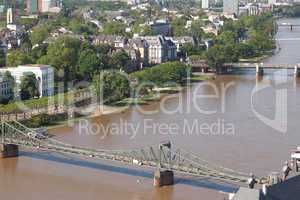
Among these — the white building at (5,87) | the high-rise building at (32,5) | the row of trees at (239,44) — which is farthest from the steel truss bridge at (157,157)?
the high-rise building at (32,5)

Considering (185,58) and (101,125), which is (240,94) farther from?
(185,58)

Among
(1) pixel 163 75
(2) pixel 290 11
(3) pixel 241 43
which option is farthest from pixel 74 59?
(2) pixel 290 11

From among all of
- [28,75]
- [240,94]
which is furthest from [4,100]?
[240,94]

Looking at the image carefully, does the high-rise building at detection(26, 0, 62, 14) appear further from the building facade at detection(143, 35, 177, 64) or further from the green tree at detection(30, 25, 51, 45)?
the building facade at detection(143, 35, 177, 64)

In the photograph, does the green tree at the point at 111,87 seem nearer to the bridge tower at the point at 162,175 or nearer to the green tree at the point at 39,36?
the bridge tower at the point at 162,175

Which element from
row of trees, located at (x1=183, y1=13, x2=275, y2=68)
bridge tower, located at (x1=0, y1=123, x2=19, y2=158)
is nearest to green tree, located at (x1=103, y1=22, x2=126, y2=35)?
row of trees, located at (x1=183, y1=13, x2=275, y2=68)

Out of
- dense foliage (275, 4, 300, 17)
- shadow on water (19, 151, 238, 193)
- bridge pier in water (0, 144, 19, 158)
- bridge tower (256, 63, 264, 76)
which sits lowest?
shadow on water (19, 151, 238, 193)
